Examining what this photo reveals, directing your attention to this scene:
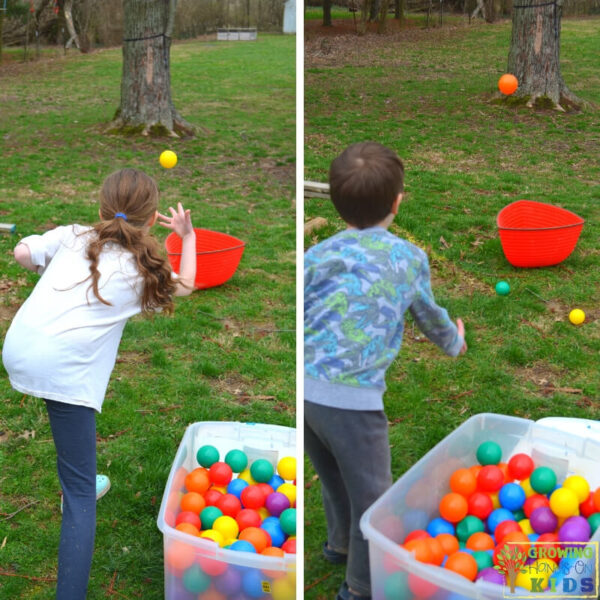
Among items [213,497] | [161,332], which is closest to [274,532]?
[213,497]

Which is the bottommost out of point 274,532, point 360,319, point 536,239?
point 274,532

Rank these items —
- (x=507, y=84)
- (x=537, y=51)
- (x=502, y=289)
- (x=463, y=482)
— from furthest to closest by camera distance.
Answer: (x=502, y=289)
(x=537, y=51)
(x=507, y=84)
(x=463, y=482)

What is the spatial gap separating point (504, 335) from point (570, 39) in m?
0.76

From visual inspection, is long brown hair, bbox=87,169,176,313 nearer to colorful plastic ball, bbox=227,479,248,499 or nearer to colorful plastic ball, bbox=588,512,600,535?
colorful plastic ball, bbox=227,479,248,499

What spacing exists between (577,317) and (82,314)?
4.00ft

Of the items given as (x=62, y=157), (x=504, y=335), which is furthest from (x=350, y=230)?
(x=62, y=157)

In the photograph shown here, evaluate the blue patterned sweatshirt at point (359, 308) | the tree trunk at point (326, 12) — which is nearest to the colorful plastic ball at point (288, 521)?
the blue patterned sweatshirt at point (359, 308)

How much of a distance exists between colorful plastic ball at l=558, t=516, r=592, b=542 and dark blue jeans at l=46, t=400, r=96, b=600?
0.71 m

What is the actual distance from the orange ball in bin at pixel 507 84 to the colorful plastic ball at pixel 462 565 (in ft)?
3.49

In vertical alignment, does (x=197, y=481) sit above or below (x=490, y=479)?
below

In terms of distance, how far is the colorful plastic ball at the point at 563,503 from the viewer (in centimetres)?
119

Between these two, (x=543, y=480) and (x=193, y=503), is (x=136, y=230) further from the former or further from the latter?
(x=543, y=480)

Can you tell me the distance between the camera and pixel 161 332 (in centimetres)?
215

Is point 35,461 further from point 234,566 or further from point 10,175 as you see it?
point 10,175
